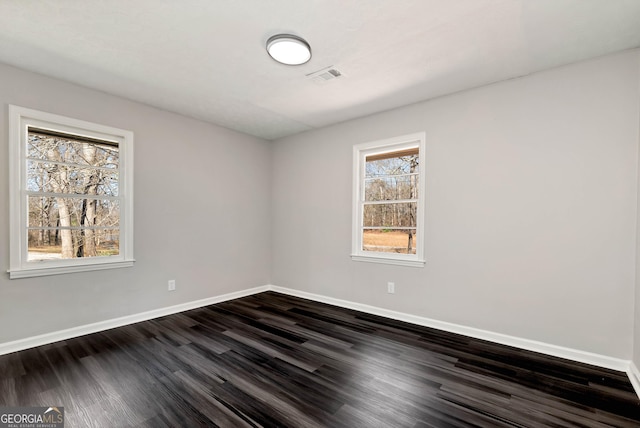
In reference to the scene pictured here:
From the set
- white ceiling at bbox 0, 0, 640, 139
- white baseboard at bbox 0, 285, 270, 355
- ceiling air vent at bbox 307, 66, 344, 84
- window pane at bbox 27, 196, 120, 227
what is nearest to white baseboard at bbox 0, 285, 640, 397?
white baseboard at bbox 0, 285, 270, 355

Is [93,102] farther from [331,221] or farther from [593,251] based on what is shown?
[593,251]

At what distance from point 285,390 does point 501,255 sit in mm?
2422

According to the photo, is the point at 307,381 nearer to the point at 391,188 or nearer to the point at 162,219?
the point at 391,188

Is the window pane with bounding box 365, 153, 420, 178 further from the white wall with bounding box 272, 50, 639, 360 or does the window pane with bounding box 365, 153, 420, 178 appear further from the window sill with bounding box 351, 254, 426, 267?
the window sill with bounding box 351, 254, 426, 267

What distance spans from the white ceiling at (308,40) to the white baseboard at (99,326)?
2.58m

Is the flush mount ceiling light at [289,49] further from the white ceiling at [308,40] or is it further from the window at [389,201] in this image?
the window at [389,201]

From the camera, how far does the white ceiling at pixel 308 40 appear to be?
6.50 feet

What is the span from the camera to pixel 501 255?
296 centimetres

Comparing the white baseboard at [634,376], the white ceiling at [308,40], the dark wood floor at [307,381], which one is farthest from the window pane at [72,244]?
the white baseboard at [634,376]

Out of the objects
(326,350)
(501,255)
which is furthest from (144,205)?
(501,255)

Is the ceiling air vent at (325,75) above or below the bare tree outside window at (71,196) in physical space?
above

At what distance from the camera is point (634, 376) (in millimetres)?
2244

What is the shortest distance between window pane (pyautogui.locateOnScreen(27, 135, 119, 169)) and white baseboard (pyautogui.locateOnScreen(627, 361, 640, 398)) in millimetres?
5243

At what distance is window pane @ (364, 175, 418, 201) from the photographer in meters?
3.72
